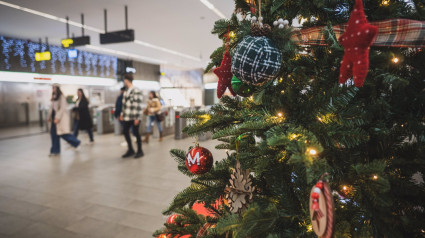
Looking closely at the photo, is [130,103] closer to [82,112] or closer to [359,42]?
[82,112]

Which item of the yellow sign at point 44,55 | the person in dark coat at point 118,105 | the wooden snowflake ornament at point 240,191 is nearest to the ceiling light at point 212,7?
the person in dark coat at point 118,105

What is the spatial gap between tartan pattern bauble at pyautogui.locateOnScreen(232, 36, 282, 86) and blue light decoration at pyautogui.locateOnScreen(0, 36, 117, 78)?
8.11 metres

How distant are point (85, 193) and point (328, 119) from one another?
3605 millimetres

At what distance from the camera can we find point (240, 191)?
2.85ft

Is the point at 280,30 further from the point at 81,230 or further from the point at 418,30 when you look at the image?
the point at 81,230

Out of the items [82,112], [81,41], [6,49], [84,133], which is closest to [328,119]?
[81,41]

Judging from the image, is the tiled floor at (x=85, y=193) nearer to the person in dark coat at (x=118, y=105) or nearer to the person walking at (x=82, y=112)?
the person in dark coat at (x=118, y=105)

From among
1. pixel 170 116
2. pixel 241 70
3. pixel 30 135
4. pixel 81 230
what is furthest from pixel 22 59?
pixel 241 70

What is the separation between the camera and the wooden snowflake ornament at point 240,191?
869mm

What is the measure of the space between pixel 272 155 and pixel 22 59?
1072 cm

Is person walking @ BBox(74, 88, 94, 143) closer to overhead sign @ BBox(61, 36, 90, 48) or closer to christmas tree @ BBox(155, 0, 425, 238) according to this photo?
overhead sign @ BBox(61, 36, 90, 48)

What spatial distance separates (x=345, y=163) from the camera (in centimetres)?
81

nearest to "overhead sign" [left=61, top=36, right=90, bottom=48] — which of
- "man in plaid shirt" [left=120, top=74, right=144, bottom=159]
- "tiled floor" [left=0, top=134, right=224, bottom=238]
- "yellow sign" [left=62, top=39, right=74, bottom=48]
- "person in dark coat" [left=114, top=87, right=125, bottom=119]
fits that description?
"yellow sign" [left=62, top=39, right=74, bottom=48]

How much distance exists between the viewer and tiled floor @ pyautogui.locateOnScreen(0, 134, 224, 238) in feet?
8.45
